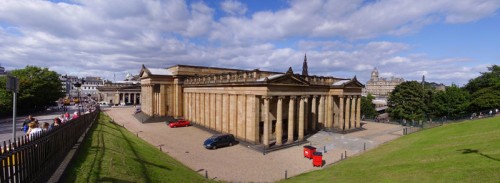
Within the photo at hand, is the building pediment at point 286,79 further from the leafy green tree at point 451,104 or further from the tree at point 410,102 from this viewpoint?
the leafy green tree at point 451,104

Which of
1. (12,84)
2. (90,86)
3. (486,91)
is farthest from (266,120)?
(90,86)

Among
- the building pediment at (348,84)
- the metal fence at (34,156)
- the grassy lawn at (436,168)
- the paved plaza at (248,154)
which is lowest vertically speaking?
the paved plaza at (248,154)

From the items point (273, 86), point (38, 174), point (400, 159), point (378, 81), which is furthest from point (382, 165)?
point (378, 81)

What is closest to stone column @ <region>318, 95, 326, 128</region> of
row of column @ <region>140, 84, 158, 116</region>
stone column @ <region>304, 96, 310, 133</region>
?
stone column @ <region>304, 96, 310, 133</region>

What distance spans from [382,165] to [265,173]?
8.76 metres

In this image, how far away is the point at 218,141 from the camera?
27859 mm

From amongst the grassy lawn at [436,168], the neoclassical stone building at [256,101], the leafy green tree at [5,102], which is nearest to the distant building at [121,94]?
the neoclassical stone building at [256,101]

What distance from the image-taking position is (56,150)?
1102 cm

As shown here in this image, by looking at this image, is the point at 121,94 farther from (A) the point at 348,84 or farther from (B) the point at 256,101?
(A) the point at 348,84

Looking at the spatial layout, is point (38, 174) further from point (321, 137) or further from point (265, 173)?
point (321, 137)

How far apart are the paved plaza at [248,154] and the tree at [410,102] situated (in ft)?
48.8

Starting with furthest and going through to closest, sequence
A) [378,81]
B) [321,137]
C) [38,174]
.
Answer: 1. [378,81]
2. [321,137]
3. [38,174]

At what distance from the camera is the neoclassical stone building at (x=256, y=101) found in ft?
93.6

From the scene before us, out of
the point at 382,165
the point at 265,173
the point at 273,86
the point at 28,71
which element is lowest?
the point at 265,173
